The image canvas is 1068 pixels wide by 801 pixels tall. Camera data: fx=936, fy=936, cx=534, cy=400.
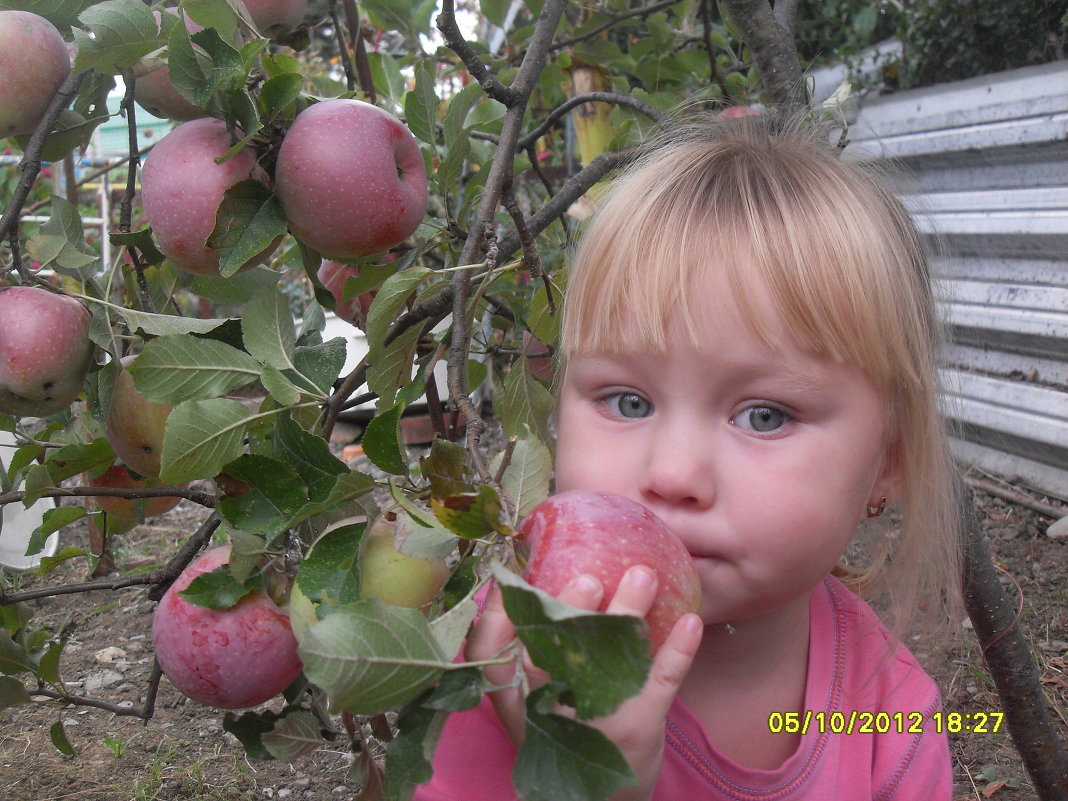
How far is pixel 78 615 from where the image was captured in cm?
225

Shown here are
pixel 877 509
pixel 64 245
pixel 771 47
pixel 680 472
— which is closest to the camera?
pixel 680 472

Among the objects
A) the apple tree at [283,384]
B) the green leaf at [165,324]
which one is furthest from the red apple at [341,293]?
the green leaf at [165,324]

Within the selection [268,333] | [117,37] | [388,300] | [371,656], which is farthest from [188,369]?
[371,656]

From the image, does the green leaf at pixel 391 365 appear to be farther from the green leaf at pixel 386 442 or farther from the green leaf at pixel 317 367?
the green leaf at pixel 386 442

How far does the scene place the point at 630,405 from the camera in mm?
863

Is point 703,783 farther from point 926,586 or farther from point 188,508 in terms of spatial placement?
point 188,508

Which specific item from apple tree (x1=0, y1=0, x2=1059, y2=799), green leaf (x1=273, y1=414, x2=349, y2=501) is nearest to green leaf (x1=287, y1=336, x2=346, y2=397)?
apple tree (x1=0, y1=0, x2=1059, y2=799)

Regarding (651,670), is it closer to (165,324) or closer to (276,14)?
(165,324)

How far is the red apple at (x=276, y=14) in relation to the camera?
101 cm

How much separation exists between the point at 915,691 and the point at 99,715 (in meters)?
1.47

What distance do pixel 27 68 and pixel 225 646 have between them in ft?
1.87

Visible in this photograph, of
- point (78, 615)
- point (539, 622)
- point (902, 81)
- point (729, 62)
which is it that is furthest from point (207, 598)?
point (902, 81)

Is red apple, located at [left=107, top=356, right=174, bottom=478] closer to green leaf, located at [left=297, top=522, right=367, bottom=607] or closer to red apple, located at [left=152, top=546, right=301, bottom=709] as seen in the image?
red apple, located at [left=152, top=546, right=301, bottom=709]

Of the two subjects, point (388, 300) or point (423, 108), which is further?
point (423, 108)
